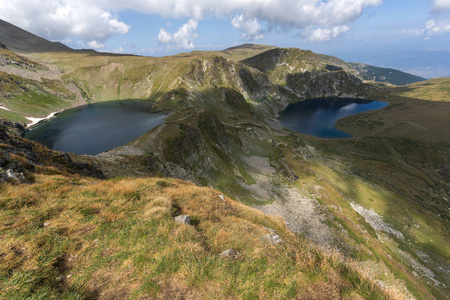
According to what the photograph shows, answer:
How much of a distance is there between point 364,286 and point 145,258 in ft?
27.3

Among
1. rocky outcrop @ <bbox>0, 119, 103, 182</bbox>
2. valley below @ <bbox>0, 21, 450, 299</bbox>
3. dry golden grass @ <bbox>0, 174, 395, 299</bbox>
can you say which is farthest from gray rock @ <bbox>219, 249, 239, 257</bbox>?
rocky outcrop @ <bbox>0, 119, 103, 182</bbox>

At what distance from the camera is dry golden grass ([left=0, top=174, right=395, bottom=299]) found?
20.1 feet

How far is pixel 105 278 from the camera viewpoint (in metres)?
6.62

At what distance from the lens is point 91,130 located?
111 meters

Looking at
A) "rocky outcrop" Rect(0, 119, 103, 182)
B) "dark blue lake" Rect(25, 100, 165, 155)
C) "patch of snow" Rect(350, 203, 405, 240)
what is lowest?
"patch of snow" Rect(350, 203, 405, 240)

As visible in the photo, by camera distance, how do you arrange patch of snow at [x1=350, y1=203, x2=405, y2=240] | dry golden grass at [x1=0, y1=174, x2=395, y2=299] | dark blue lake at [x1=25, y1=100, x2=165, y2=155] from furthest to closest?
dark blue lake at [x1=25, y1=100, x2=165, y2=155]
patch of snow at [x1=350, y1=203, x2=405, y2=240]
dry golden grass at [x1=0, y1=174, x2=395, y2=299]

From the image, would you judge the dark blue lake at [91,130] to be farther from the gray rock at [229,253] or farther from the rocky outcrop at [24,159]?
the gray rock at [229,253]

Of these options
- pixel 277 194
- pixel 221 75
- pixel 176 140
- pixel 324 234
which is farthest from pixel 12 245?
pixel 221 75

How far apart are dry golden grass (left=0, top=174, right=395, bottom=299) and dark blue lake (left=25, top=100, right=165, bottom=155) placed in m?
83.4

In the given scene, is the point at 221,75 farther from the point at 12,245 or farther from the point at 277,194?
the point at 12,245

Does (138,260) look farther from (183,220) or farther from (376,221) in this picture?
(376,221)

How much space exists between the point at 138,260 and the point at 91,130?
429 feet

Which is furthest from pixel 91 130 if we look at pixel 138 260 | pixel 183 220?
pixel 138 260

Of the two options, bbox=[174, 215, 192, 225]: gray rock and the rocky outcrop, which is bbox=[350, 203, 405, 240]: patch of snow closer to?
bbox=[174, 215, 192, 225]: gray rock
